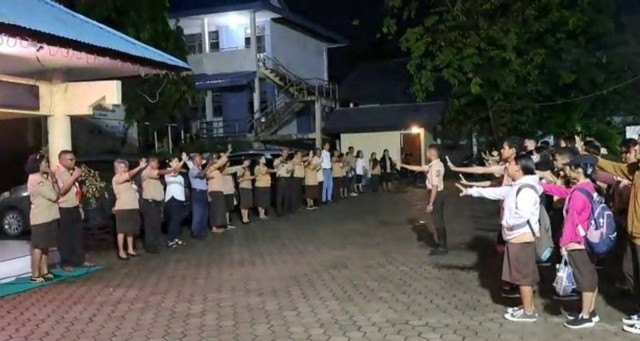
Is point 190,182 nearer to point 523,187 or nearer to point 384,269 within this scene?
point 384,269

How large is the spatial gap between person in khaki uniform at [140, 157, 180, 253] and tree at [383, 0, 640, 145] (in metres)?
13.4

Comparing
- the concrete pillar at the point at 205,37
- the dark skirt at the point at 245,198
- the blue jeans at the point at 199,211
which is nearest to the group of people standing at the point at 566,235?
the blue jeans at the point at 199,211

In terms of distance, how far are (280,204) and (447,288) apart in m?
9.91

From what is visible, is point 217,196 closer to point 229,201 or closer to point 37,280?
point 229,201

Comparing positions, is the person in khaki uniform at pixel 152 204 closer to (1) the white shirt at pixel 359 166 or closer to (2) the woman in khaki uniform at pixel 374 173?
(1) the white shirt at pixel 359 166

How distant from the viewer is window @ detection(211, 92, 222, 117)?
1288 inches

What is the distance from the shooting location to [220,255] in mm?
11789

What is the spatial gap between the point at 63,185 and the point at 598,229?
7255 mm

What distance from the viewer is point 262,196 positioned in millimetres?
17297

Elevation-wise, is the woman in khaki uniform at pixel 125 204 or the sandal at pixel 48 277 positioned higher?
the woman in khaki uniform at pixel 125 204

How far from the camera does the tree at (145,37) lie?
2048 cm

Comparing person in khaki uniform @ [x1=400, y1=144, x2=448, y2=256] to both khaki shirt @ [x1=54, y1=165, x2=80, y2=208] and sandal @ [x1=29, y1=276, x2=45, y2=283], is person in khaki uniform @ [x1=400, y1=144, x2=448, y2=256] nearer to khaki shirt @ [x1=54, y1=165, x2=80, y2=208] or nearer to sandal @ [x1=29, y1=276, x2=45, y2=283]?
khaki shirt @ [x1=54, y1=165, x2=80, y2=208]

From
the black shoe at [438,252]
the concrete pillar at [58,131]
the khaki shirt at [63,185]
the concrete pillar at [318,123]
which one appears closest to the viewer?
the khaki shirt at [63,185]

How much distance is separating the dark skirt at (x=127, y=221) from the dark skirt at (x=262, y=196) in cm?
560
